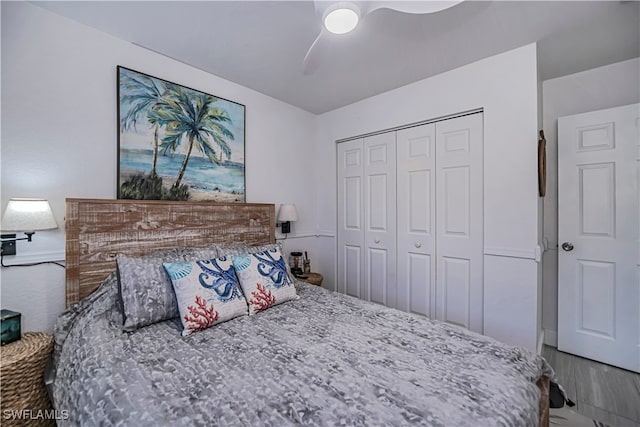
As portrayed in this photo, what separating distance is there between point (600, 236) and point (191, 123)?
3504 mm

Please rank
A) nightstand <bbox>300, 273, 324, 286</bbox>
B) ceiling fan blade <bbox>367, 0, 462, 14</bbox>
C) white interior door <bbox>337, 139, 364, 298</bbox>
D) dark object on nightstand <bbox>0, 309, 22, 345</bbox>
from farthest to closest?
white interior door <bbox>337, 139, 364, 298</bbox> → nightstand <bbox>300, 273, 324, 286</bbox> → dark object on nightstand <bbox>0, 309, 22, 345</bbox> → ceiling fan blade <bbox>367, 0, 462, 14</bbox>

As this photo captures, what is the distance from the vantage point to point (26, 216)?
1387mm

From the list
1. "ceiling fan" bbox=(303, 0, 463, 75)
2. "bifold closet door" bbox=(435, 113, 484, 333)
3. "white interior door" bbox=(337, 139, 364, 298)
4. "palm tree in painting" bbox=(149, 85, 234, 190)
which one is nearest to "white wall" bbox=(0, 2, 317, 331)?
"palm tree in painting" bbox=(149, 85, 234, 190)

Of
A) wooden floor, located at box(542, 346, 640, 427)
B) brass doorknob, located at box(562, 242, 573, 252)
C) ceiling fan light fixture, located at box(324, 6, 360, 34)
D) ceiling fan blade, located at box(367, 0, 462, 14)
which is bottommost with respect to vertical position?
wooden floor, located at box(542, 346, 640, 427)

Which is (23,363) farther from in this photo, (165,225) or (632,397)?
(632,397)

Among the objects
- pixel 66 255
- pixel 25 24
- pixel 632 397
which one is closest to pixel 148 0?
pixel 25 24

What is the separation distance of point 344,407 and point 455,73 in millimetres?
2570

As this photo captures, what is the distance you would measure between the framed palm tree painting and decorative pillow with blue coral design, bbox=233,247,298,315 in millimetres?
814

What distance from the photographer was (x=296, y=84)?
259 centimetres

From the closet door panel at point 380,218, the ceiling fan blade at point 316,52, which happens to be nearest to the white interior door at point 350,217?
the closet door panel at point 380,218

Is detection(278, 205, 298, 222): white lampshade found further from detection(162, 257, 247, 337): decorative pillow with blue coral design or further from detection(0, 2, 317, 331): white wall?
detection(0, 2, 317, 331): white wall

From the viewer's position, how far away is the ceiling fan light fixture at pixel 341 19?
119 centimetres

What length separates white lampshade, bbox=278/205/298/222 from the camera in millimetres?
2814

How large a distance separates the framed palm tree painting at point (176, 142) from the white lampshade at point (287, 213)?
0.43 meters
